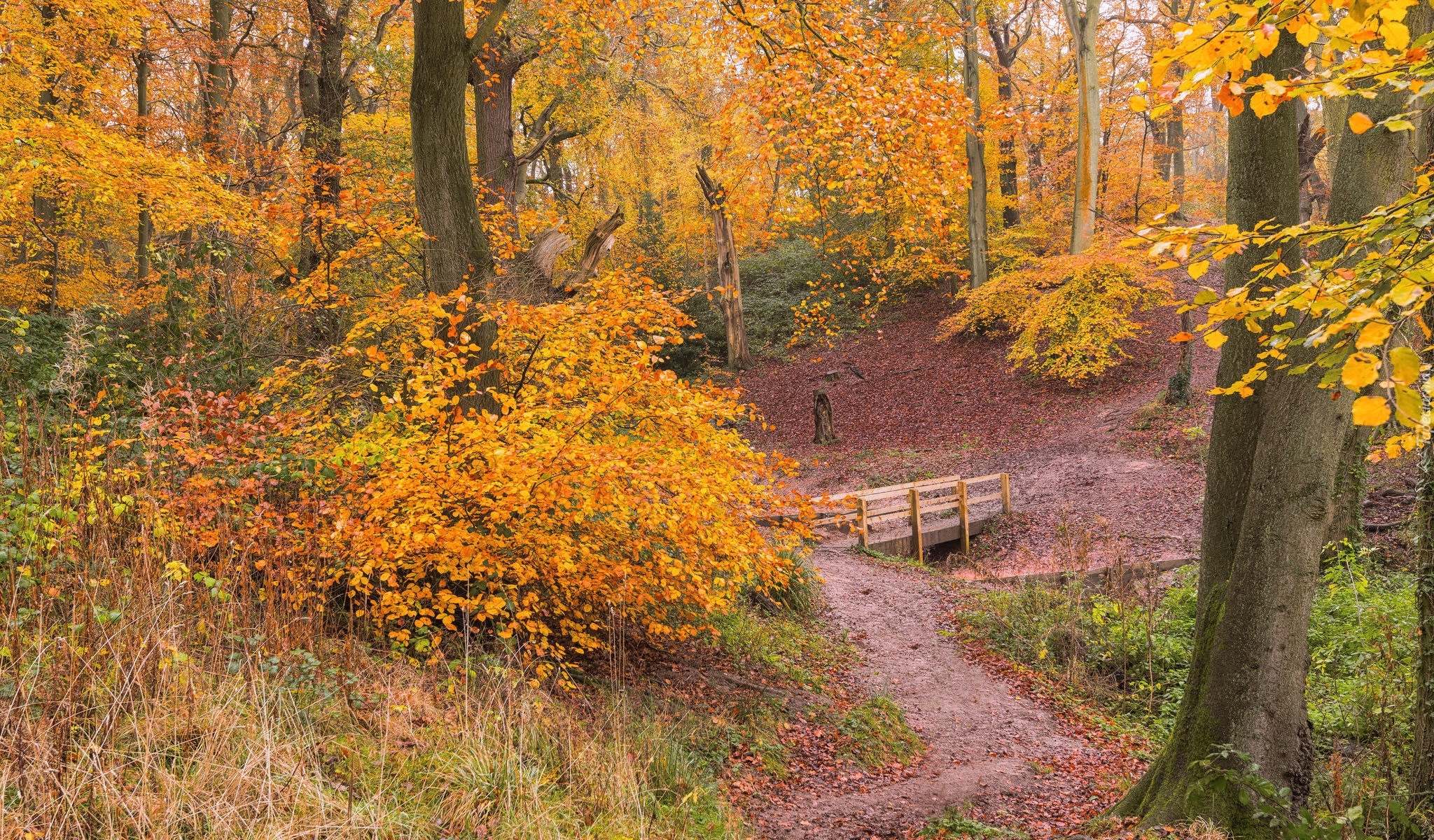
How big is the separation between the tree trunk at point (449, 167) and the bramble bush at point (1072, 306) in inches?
491

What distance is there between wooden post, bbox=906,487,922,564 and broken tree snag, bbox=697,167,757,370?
7.61m

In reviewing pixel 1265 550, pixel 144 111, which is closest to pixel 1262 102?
pixel 1265 550

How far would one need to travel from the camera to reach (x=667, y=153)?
20250mm

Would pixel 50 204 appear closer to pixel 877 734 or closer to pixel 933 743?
pixel 877 734

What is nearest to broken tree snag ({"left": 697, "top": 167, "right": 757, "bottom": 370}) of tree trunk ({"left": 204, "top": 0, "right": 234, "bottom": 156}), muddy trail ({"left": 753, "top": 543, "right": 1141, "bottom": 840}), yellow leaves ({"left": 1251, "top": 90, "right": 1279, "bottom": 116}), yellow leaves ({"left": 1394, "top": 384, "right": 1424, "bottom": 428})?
tree trunk ({"left": 204, "top": 0, "right": 234, "bottom": 156})

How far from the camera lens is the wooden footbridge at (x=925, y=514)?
11.9 metres

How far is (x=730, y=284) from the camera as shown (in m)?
21.0

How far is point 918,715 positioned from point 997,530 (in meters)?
6.86

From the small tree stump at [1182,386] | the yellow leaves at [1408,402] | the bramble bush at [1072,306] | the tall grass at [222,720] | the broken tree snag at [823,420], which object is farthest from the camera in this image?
the broken tree snag at [823,420]

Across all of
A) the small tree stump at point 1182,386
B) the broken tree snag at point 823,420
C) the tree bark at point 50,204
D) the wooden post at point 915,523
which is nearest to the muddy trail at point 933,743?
the wooden post at point 915,523

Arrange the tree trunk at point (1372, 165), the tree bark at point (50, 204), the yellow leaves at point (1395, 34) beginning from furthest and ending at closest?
the tree bark at point (50, 204) → the tree trunk at point (1372, 165) → the yellow leaves at point (1395, 34)

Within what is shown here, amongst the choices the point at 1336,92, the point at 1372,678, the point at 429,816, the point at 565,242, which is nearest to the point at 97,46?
the point at 565,242

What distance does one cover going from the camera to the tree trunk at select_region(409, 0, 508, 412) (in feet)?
19.1

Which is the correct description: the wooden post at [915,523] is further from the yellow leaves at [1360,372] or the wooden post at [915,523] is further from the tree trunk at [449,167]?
the yellow leaves at [1360,372]
